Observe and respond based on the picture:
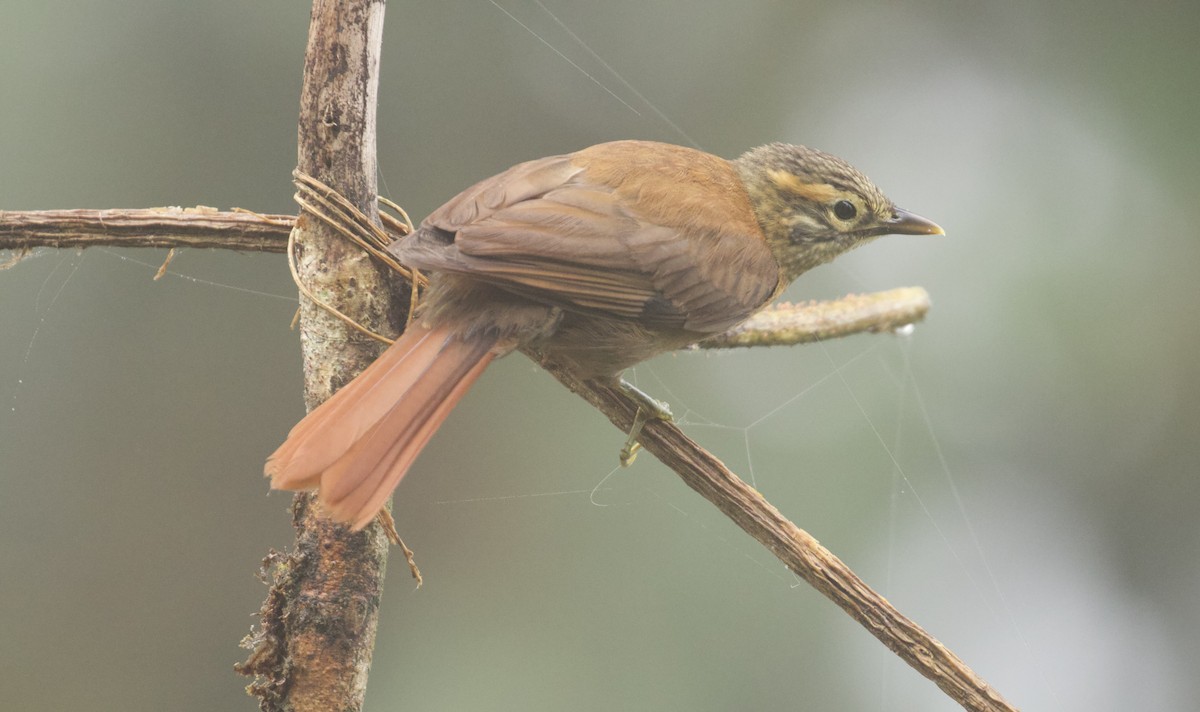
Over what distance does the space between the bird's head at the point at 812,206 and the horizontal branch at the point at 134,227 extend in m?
1.41

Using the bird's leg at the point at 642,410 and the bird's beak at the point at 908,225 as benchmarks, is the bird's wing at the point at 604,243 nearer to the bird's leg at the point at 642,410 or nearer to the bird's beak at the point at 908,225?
the bird's leg at the point at 642,410

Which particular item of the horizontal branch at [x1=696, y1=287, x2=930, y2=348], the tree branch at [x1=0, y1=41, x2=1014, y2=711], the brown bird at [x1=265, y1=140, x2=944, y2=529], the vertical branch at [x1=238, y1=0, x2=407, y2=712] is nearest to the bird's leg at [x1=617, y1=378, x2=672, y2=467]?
the brown bird at [x1=265, y1=140, x2=944, y2=529]

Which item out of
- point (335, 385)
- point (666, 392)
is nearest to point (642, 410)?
point (335, 385)

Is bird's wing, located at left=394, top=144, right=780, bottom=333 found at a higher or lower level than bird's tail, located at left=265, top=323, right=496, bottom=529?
higher

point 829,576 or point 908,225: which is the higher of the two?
point 908,225

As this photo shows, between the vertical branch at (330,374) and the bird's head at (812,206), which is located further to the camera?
the bird's head at (812,206)

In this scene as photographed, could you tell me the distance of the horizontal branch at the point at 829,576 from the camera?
202 cm

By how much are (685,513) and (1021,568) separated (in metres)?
1.24

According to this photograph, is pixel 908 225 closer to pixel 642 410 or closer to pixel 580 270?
pixel 642 410

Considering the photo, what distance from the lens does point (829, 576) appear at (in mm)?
2061

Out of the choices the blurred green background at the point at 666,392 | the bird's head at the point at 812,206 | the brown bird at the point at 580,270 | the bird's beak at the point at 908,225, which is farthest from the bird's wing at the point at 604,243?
the blurred green background at the point at 666,392

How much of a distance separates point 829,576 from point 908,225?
1.26 metres

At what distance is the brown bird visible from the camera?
179 centimetres

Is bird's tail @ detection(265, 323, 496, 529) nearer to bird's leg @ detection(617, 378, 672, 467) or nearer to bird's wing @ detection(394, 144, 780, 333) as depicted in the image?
bird's wing @ detection(394, 144, 780, 333)
